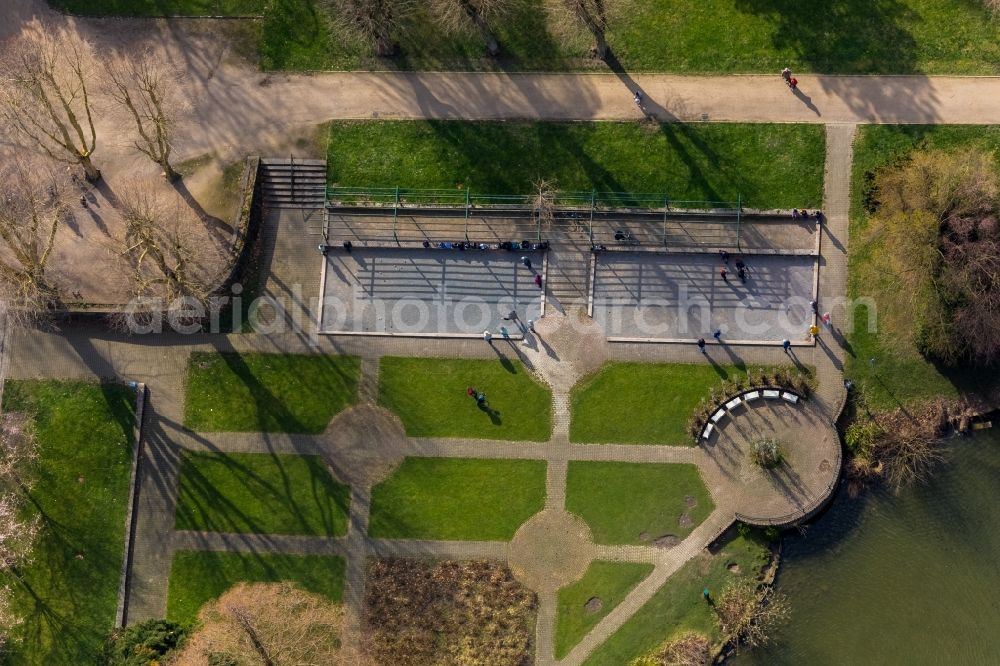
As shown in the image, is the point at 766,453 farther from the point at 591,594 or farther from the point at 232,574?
the point at 232,574

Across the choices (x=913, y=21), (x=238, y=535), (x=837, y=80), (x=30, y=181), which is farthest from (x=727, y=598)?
(x=30, y=181)

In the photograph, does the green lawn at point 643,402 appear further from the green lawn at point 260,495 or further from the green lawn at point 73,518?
the green lawn at point 73,518

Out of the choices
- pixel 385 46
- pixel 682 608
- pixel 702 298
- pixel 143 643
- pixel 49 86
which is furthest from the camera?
pixel 49 86

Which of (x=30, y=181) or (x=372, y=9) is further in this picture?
(x=30, y=181)

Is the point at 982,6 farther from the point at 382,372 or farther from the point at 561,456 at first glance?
the point at 382,372

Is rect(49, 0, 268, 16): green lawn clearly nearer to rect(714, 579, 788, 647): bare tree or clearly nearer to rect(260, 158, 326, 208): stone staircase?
rect(260, 158, 326, 208): stone staircase

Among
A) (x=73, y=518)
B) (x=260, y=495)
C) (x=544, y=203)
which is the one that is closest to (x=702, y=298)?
(x=544, y=203)
